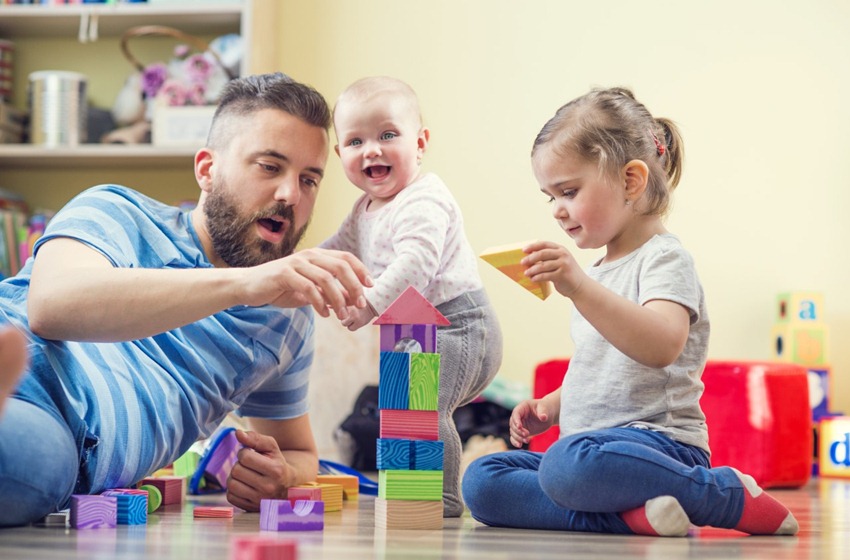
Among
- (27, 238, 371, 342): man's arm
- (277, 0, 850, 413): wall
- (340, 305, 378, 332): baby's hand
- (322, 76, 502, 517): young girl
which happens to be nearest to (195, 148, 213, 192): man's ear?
(322, 76, 502, 517): young girl

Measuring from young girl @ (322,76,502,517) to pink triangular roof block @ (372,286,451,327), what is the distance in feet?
0.75

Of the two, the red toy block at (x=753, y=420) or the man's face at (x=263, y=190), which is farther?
the red toy block at (x=753, y=420)

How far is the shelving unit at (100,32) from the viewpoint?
139 inches

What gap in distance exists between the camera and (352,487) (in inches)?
85.7

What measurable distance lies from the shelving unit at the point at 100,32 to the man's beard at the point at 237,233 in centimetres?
171

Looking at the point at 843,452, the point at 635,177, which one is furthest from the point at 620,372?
the point at 843,452

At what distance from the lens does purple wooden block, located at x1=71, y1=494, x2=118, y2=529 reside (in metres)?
1.41

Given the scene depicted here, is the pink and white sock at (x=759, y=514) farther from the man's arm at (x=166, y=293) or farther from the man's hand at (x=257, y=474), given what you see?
the man's hand at (x=257, y=474)

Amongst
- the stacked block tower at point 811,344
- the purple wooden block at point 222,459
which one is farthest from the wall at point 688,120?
the purple wooden block at point 222,459

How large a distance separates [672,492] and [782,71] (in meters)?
2.83

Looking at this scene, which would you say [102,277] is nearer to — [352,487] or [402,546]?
[402,546]

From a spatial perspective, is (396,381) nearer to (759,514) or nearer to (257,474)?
(257,474)

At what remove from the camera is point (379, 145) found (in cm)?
189

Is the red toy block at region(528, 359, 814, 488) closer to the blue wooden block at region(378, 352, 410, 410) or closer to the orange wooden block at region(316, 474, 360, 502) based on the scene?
the orange wooden block at region(316, 474, 360, 502)
